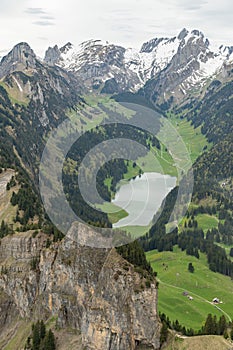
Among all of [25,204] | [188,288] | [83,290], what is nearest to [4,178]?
[25,204]

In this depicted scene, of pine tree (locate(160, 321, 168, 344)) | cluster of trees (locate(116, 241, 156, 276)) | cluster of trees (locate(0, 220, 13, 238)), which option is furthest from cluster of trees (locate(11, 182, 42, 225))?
pine tree (locate(160, 321, 168, 344))

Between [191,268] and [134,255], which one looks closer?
[134,255]

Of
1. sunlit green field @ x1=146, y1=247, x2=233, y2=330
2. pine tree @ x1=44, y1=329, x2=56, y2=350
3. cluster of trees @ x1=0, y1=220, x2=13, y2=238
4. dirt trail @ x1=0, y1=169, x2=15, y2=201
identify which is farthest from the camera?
dirt trail @ x1=0, y1=169, x2=15, y2=201

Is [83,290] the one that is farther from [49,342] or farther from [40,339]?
[40,339]

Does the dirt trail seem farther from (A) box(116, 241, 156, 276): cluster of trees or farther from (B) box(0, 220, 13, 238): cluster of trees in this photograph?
(A) box(116, 241, 156, 276): cluster of trees

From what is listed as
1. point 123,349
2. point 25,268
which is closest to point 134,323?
point 123,349

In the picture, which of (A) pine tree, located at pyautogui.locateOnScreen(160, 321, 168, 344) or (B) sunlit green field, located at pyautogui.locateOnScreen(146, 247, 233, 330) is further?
(B) sunlit green field, located at pyautogui.locateOnScreen(146, 247, 233, 330)

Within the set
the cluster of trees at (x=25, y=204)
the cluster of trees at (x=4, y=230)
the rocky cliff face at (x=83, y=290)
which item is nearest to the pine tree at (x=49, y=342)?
the rocky cliff face at (x=83, y=290)
